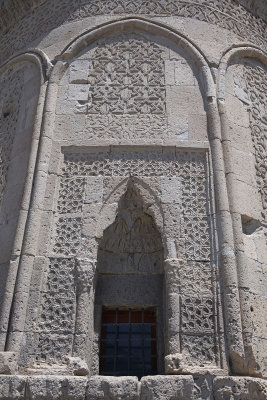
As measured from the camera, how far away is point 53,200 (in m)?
4.88

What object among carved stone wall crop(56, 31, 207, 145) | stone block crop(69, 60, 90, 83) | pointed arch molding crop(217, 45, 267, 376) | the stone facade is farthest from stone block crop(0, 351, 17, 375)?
stone block crop(69, 60, 90, 83)

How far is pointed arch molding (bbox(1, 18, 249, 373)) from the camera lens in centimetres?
413

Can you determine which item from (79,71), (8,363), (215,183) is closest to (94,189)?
(215,183)

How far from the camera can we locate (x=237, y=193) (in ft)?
16.0

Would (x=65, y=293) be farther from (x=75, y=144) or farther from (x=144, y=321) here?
(x=75, y=144)

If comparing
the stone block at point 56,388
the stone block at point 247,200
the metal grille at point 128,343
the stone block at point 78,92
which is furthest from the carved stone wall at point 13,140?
the stone block at point 247,200

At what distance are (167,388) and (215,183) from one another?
7.36ft

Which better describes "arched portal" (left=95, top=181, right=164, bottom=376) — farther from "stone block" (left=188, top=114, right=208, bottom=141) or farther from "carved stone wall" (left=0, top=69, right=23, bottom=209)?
"carved stone wall" (left=0, top=69, right=23, bottom=209)

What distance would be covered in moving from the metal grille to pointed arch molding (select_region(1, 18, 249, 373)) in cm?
59

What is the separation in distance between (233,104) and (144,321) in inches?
118

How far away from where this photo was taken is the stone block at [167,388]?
3.73 m

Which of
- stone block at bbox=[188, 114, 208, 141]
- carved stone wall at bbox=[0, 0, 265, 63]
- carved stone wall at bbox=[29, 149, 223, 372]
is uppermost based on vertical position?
carved stone wall at bbox=[0, 0, 265, 63]

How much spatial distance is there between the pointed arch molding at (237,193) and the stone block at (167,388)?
608 millimetres

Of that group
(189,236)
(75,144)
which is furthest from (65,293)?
(75,144)
